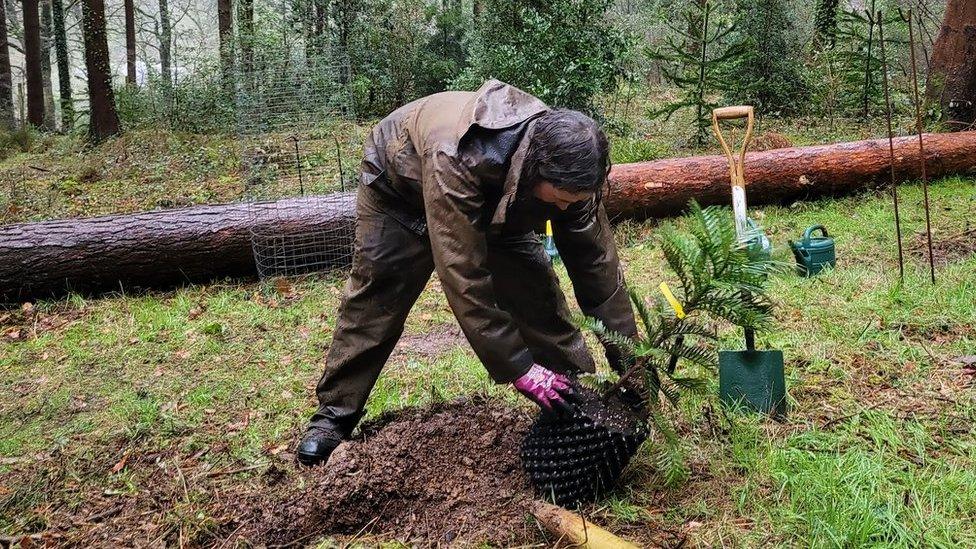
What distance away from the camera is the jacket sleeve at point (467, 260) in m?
2.40

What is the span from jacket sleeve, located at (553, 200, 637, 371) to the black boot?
1.22 metres

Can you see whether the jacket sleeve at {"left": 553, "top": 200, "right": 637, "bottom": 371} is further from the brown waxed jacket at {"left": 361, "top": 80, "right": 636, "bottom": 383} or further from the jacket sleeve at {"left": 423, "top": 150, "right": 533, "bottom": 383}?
the jacket sleeve at {"left": 423, "top": 150, "right": 533, "bottom": 383}

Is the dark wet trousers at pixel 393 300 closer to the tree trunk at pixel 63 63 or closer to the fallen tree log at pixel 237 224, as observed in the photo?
the fallen tree log at pixel 237 224

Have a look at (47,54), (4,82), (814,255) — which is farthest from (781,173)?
(47,54)

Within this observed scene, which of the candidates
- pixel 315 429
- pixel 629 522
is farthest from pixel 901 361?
pixel 315 429

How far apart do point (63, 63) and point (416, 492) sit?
17103 mm

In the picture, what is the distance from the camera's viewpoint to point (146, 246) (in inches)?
235

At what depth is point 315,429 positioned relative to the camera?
320 cm

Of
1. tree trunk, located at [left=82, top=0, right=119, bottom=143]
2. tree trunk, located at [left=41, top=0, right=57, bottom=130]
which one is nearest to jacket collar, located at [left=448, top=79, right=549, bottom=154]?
tree trunk, located at [left=82, top=0, right=119, bottom=143]

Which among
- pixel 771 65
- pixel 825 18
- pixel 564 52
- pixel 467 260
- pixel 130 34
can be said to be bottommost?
pixel 467 260

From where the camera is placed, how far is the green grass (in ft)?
8.46

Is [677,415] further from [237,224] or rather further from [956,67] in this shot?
[956,67]

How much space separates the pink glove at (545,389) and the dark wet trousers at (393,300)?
46 cm

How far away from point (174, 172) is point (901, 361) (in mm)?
8854
